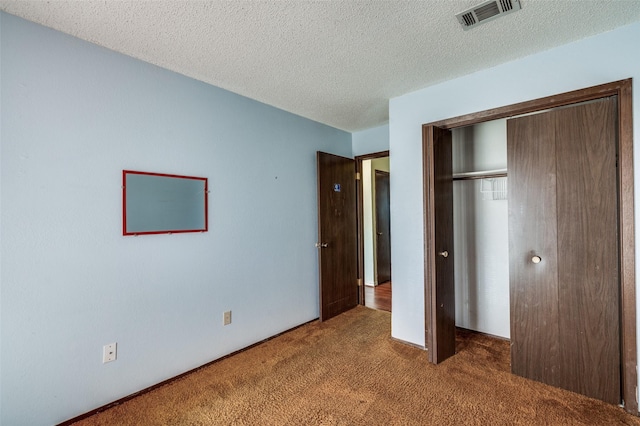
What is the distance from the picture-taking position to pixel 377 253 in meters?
→ 5.21

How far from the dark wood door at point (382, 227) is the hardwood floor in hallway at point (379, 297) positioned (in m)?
0.25

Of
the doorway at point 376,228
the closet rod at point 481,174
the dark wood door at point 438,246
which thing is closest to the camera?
the dark wood door at point 438,246

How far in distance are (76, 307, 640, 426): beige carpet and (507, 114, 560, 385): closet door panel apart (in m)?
0.21

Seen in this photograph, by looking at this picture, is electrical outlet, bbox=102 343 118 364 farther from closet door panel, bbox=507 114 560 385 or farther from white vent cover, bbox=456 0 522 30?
white vent cover, bbox=456 0 522 30

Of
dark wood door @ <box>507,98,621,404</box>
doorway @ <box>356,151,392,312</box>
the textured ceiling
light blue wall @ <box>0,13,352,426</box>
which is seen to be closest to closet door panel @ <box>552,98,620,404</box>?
dark wood door @ <box>507,98,621,404</box>

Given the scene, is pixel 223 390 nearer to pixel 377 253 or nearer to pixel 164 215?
pixel 164 215

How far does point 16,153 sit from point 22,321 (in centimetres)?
94

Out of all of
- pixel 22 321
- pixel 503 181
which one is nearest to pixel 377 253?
pixel 503 181

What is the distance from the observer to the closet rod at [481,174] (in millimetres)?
2777

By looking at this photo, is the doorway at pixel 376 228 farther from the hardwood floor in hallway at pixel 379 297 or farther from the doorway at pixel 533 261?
the doorway at pixel 533 261

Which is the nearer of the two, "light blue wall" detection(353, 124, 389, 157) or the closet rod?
the closet rod

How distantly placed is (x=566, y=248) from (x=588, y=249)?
114 mm

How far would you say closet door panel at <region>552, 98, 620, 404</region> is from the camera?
76.2 inches

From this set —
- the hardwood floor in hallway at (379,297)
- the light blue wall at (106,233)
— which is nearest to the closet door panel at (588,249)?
the hardwood floor in hallway at (379,297)
